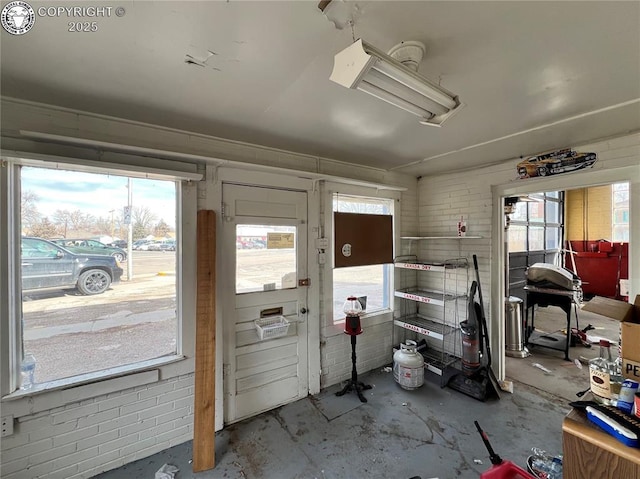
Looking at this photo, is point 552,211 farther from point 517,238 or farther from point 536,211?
point 517,238

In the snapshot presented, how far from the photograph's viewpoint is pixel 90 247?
1937mm

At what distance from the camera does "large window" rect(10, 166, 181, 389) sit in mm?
1760

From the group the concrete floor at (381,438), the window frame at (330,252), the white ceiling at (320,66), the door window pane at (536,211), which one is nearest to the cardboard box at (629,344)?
the concrete floor at (381,438)

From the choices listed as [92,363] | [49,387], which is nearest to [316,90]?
[92,363]

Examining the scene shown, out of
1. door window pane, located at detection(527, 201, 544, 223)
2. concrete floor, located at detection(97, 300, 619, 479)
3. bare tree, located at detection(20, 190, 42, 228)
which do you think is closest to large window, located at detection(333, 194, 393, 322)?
concrete floor, located at detection(97, 300, 619, 479)

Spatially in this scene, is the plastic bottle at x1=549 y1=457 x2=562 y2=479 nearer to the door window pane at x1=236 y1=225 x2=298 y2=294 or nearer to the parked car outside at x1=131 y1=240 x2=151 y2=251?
the door window pane at x1=236 y1=225 x2=298 y2=294

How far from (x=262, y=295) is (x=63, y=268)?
→ 1.49 meters

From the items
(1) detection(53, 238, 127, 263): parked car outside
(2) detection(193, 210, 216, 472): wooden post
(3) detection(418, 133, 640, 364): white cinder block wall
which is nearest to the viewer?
(1) detection(53, 238, 127, 263): parked car outside

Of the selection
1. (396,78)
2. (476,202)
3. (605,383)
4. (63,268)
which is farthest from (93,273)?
(476,202)

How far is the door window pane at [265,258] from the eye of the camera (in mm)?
Answer: 2498

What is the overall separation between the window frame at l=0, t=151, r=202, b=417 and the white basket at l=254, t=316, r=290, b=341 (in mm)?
574

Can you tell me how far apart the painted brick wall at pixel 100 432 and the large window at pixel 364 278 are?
1733mm

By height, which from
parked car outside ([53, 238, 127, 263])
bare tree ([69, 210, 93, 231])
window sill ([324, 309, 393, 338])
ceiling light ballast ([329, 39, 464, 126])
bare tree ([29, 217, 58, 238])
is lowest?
window sill ([324, 309, 393, 338])

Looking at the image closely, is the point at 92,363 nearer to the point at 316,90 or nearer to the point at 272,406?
the point at 272,406
